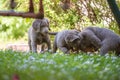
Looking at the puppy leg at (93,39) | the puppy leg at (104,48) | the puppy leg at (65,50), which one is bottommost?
the puppy leg at (65,50)

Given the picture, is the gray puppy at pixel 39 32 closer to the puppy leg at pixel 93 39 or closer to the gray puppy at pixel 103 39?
the gray puppy at pixel 103 39

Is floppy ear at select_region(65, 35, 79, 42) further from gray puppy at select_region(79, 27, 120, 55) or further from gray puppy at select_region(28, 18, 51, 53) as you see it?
gray puppy at select_region(28, 18, 51, 53)

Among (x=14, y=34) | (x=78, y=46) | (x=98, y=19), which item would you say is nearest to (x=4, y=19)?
(x=14, y=34)

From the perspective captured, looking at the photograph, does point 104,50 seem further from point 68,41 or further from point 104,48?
point 68,41

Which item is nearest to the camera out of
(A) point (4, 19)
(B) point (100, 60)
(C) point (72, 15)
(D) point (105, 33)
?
(B) point (100, 60)

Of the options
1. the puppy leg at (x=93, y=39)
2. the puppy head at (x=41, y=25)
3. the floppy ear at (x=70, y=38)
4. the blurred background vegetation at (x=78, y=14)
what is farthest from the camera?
the blurred background vegetation at (x=78, y=14)

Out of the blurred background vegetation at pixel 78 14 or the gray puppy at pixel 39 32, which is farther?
the blurred background vegetation at pixel 78 14

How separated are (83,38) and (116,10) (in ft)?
7.35

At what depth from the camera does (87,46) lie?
34.6ft

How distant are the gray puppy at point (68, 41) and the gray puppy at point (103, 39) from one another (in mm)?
183

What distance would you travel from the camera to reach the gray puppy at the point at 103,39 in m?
9.89

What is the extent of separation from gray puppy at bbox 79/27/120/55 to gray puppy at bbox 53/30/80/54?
0.18 m

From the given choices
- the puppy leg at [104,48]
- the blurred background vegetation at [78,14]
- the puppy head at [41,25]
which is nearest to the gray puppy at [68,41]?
the puppy head at [41,25]

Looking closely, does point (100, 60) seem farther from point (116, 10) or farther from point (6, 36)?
point (6, 36)
